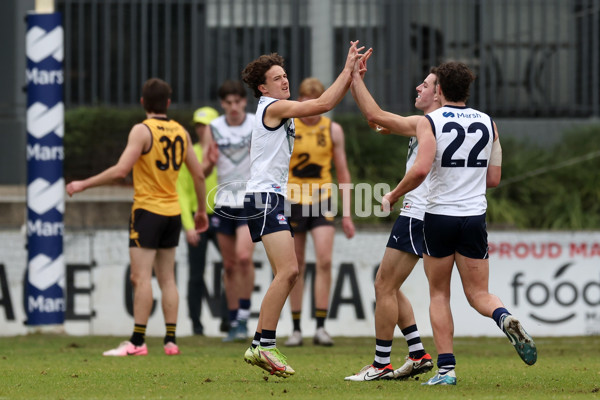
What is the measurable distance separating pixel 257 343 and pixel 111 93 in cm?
801

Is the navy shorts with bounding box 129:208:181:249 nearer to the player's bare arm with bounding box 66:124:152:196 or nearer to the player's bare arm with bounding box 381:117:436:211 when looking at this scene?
the player's bare arm with bounding box 66:124:152:196

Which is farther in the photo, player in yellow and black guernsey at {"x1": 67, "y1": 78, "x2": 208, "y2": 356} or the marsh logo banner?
the marsh logo banner

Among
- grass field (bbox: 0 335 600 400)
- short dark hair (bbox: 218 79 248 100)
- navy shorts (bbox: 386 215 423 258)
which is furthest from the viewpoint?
short dark hair (bbox: 218 79 248 100)

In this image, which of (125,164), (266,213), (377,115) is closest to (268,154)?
(266,213)

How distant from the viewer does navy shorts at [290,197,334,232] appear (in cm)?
1074

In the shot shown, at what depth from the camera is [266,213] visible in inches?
298

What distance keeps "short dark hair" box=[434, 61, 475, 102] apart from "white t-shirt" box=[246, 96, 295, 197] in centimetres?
107

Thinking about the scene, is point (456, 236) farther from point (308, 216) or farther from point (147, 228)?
point (308, 216)

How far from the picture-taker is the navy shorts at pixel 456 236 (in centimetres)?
717

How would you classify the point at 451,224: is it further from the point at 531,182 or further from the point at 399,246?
the point at 531,182

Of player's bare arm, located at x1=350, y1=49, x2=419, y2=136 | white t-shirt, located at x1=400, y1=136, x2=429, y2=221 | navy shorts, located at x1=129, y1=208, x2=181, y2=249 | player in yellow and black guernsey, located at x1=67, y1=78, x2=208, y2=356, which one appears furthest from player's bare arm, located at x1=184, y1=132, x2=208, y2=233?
player's bare arm, located at x1=350, y1=49, x2=419, y2=136

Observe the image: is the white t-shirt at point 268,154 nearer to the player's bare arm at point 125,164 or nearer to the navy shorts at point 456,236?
the navy shorts at point 456,236

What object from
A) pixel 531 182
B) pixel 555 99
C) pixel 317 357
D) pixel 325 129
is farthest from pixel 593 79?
pixel 317 357

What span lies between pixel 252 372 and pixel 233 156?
3.28 m
